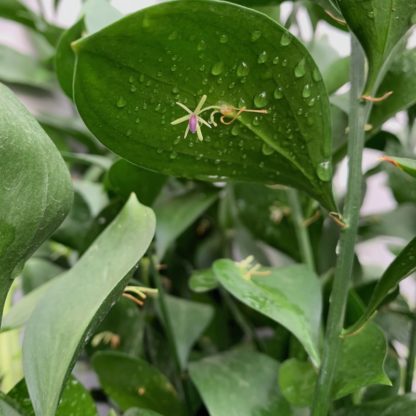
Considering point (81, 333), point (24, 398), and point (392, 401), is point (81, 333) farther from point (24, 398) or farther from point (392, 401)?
point (392, 401)

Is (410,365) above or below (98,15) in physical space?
below

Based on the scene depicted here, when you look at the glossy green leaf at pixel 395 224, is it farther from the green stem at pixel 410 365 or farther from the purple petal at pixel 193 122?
the purple petal at pixel 193 122

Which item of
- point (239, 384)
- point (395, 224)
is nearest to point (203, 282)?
point (239, 384)

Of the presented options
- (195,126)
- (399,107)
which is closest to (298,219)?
(399,107)

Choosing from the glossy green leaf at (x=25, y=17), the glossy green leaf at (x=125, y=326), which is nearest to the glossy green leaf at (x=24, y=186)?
the glossy green leaf at (x=125, y=326)

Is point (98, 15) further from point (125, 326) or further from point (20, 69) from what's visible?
point (20, 69)

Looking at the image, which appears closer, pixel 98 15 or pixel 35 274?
pixel 98 15

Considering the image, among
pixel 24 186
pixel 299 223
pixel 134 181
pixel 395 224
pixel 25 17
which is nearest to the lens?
pixel 24 186
